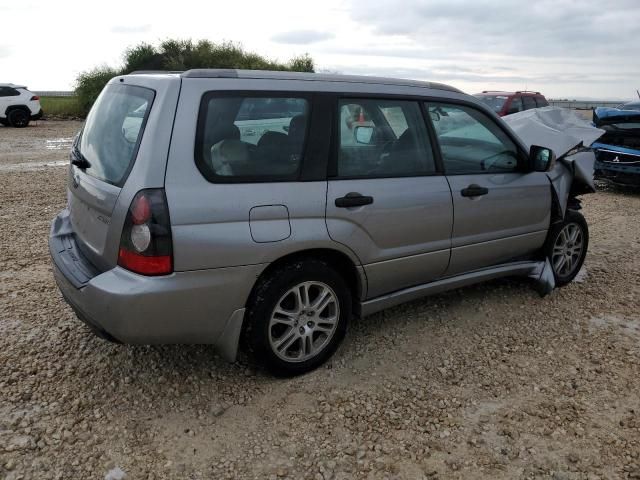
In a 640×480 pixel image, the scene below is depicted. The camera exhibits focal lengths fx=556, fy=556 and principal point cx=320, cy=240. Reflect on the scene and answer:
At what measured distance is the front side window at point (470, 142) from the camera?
3723 millimetres

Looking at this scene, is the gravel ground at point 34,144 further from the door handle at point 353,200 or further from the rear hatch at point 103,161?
the door handle at point 353,200

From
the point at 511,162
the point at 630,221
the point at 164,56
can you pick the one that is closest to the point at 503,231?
the point at 511,162

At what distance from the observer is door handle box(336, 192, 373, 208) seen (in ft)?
10.3

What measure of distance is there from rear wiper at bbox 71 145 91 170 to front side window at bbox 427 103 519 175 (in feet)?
7.11

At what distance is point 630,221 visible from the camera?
288 inches

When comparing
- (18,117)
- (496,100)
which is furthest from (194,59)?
(496,100)

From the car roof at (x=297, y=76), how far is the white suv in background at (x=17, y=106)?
64.4 ft

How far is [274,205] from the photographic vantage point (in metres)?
2.90

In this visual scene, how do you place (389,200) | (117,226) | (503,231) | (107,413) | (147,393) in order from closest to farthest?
(117,226) < (107,413) < (147,393) < (389,200) < (503,231)

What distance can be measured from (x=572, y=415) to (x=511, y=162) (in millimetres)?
1885

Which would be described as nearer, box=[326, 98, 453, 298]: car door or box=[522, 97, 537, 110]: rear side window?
box=[326, 98, 453, 298]: car door

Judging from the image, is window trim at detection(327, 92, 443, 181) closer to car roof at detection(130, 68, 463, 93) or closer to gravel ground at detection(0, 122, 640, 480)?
car roof at detection(130, 68, 463, 93)

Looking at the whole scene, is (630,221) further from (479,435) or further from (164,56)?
(164,56)

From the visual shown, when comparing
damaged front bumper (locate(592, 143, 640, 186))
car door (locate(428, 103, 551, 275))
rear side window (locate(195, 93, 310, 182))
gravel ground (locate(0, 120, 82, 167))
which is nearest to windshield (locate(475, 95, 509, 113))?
damaged front bumper (locate(592, 143, 640, 186))
